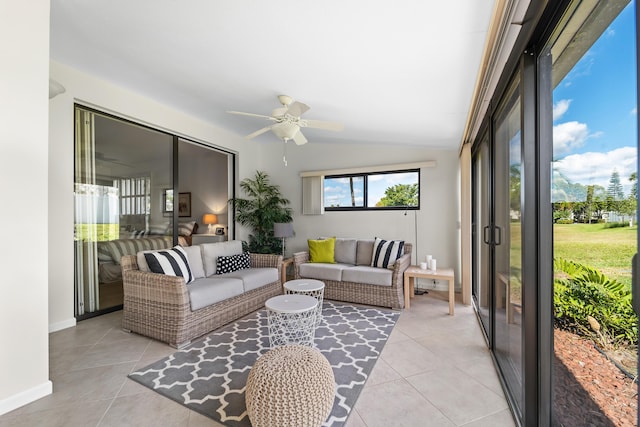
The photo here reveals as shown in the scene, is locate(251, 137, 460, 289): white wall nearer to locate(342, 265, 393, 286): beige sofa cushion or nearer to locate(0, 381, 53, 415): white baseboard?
locate(342, 265, 393, 286): beige sofa cushion

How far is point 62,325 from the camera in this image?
293cm

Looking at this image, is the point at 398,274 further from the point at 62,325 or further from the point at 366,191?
the point at 62,325

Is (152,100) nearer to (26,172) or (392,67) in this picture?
(26,172)

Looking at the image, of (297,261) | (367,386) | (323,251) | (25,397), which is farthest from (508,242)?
(25,397)

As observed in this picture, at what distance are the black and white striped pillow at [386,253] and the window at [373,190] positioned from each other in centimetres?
93

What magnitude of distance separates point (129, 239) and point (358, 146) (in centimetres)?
380

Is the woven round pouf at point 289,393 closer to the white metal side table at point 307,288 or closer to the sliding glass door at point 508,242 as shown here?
the sliding glass door at point 508,242

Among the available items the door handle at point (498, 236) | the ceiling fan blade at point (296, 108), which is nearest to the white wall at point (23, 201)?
the ceiling fan blade at point (296, 108)

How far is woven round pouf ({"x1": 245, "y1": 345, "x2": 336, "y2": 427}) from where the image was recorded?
1.41 meters

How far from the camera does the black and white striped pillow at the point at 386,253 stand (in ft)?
13.0

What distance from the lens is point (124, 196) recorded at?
11.9 feet

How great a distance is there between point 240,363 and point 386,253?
8.03 ft

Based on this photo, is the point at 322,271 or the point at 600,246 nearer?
the point at 600,246

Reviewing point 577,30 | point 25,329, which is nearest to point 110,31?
point 25,329
